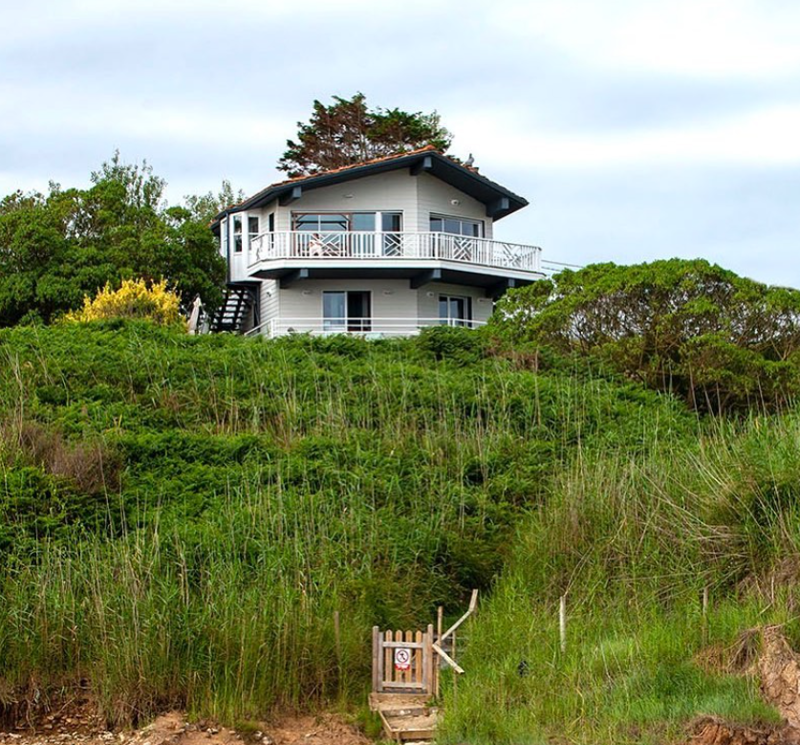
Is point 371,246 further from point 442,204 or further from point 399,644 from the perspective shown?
point 399,644

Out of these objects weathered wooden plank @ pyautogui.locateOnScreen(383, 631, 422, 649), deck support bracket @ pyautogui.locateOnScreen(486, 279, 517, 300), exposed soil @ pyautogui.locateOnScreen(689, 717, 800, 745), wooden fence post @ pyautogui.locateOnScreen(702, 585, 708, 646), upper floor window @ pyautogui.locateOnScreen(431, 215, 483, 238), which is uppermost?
upper floor window @ pyautogui.locateOnScreen(431, 215, 483, 238)

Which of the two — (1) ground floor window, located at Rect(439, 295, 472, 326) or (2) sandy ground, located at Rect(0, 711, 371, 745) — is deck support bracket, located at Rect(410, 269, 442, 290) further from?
(2) sandy ground, located at Rect(0, 711, 371, 745)

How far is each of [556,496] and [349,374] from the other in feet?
24.2

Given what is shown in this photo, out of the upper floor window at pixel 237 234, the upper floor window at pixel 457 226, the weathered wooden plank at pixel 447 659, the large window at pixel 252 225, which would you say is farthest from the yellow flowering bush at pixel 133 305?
the weathered wooden plank at pixel 447 659

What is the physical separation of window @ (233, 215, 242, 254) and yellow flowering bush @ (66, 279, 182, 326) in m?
5.94

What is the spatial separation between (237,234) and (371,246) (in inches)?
267

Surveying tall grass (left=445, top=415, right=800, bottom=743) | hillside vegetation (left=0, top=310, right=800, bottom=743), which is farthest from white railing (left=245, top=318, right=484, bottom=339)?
tall grass (left=445, top=415, right=800, bottom=743)

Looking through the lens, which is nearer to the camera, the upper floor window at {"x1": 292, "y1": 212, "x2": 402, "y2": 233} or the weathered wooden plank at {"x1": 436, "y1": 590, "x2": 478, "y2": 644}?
the weathered wooden plank at {"x1": 436, "y1": 590, "x2": 478, "y2": 644}

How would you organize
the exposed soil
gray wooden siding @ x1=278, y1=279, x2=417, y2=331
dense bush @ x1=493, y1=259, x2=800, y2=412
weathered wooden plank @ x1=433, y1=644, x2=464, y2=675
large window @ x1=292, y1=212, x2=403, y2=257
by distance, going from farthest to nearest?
gray wooden siding @ x1=278, y1=279, x2=417, y2=331 → large window @ x1=292, y1=212, x2=403, y2=257 → dense bush @ x1=493, y1=259, x2=800, y2=412 → weathered wooden plank @ x1=433, y1=644, x2=464, y2=675 → the exposed soil

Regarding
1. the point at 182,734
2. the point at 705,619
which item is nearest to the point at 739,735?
the point at 705,619

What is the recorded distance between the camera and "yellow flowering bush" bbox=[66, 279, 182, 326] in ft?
105

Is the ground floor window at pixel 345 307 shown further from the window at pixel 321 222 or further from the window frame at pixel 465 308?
Result: the window frame at pixel 465 308

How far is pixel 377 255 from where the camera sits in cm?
3306

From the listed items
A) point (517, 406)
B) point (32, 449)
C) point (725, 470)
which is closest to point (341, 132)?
point (517, 406)
